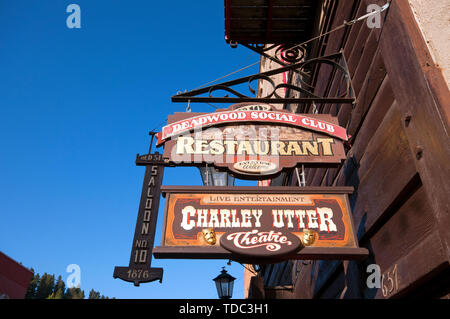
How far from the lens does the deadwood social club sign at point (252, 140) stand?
11.0ft

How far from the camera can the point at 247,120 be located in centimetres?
371

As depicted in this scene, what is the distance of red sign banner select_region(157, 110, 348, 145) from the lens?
3.61m

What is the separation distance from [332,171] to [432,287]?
2706 mm

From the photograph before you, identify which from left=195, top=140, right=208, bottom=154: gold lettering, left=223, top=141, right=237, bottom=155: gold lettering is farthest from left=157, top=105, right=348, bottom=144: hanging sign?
left=223, top=141, right=237, bottom=155: gold lettering

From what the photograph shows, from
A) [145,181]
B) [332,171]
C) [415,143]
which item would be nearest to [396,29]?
[415,143]

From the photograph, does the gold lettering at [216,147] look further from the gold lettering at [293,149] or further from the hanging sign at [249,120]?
the gold lettering at [293,149]

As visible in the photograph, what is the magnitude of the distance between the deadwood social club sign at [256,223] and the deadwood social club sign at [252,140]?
1.28 ft

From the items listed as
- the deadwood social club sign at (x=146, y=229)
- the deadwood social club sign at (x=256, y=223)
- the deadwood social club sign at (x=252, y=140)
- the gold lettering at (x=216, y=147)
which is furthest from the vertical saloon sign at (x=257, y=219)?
the deadwood social club sign at (x=146, y=229)

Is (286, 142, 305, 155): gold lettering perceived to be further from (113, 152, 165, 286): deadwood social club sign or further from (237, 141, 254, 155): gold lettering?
(113, 152, 165, 286): deadwood social club sign

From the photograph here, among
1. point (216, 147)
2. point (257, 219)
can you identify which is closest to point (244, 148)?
point (216, 147)

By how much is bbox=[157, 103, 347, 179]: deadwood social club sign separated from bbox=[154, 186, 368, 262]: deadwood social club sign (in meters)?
0.39

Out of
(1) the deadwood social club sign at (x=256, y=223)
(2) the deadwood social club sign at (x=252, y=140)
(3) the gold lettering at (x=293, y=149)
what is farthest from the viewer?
(3) the gold lettering at (x=293, y=149)

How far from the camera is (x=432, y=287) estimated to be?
2.20m

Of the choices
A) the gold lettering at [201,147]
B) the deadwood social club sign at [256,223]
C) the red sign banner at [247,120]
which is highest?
the red sign banner at [247,120]
